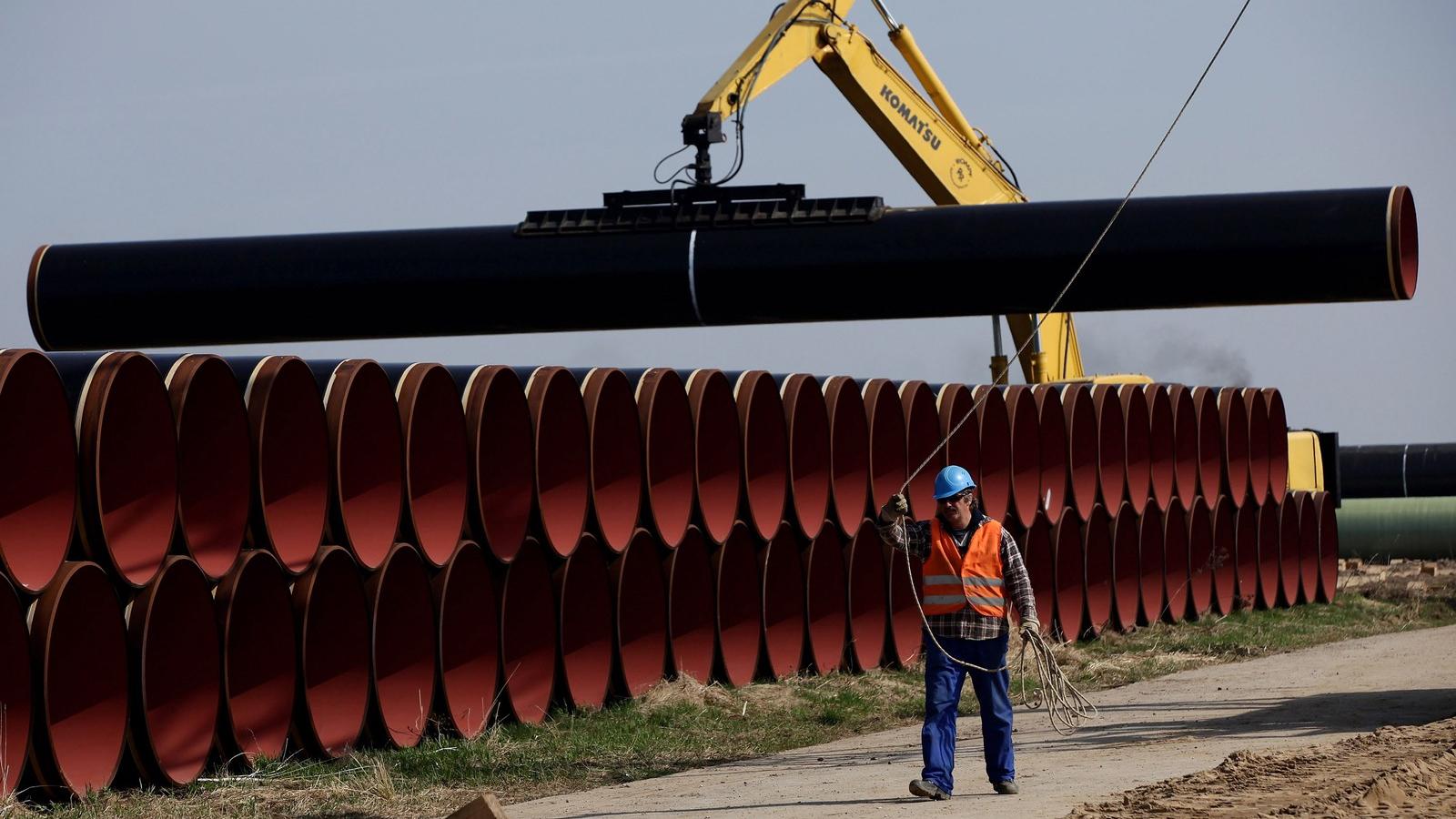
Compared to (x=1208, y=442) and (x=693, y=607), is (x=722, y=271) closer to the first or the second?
(x=693, y=607)

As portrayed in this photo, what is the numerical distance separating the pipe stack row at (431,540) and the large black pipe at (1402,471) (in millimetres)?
16366

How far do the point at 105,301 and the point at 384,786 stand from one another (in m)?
6.84

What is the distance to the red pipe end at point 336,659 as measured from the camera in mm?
9625

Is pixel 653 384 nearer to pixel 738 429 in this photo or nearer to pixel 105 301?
pixel 738 429

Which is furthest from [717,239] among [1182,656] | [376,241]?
[1182,656]

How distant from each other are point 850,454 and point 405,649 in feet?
17.4

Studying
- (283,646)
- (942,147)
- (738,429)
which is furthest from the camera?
(942,147)

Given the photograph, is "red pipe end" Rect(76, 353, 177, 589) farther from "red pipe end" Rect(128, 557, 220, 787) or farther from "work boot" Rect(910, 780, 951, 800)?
"work boot" Rect(910, 780, 951, 800)

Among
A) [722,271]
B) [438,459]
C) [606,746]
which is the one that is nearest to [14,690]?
[438,459]

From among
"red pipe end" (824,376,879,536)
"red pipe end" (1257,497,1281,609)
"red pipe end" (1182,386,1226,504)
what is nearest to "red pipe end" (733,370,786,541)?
"red pipe end" (824,376,879,536)

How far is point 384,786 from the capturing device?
8.70 meters

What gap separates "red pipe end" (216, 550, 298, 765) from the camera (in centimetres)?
906

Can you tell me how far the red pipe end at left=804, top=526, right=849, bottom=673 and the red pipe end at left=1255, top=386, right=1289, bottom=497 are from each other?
8.93 m

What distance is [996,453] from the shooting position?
16.6m
